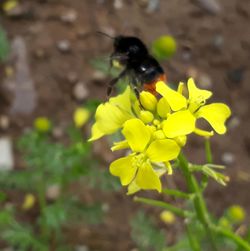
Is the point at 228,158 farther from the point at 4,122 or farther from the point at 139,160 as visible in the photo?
the point at 139,160

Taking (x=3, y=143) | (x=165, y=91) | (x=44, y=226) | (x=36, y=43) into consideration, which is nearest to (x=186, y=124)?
(x=165, y=91)

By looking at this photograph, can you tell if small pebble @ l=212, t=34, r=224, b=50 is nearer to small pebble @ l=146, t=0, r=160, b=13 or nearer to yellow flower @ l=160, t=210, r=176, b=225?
small pebble @ l=146, t=0, r=160, b=13

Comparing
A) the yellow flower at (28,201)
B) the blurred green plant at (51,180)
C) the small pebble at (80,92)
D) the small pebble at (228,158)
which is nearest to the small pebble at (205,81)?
the small pebble at (228,158)

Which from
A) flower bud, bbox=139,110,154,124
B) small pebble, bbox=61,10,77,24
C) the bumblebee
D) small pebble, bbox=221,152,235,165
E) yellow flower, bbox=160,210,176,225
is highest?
flower bud, bbox=139,110,154,124

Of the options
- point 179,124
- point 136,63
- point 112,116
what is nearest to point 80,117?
point 136,63

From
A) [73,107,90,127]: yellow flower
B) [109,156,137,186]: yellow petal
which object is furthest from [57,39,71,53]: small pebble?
[109,156,137,186]: yellow petal

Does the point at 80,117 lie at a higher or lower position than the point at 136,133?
lower
